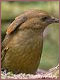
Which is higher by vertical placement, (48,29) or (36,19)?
(36,19)

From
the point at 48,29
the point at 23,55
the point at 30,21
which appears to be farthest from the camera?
the point at 48,29

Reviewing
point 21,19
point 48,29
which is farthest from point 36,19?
point 48,29

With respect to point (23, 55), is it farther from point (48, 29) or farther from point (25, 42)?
point (48, 29)

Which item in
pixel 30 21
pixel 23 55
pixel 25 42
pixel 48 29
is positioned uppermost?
pixel 30 21

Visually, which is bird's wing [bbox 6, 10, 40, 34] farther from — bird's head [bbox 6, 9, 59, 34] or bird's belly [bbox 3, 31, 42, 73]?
bird's belly [bbox 3, 31, 42, 73]

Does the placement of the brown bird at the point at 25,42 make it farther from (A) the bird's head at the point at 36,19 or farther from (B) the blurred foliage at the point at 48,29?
(B) the blurred foliage at the point at 48,29

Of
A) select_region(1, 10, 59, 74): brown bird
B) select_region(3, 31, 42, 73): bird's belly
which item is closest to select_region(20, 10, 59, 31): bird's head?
select_region(1, 10, 59, 74): brown bird

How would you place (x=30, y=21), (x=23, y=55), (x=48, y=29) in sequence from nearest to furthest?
(x=23, y=55) < (x=30, y=21) < (x=48, y=29)

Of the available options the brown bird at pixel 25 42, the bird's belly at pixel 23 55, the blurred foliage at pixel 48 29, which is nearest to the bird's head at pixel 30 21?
the brown bird at pixel 25 42
